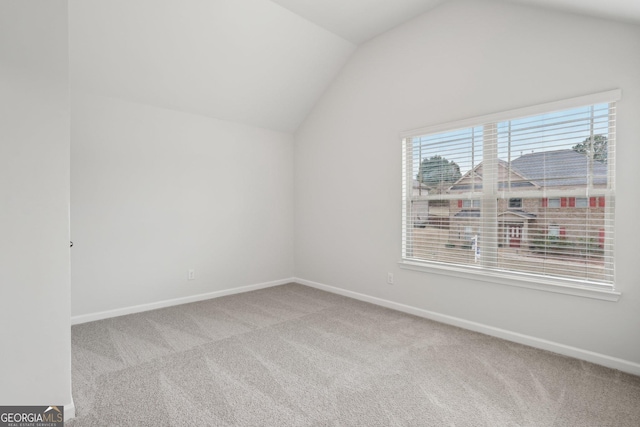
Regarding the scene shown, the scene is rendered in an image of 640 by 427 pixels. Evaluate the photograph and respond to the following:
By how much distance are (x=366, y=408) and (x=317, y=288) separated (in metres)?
2.82

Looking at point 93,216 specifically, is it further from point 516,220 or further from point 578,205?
point 578,205

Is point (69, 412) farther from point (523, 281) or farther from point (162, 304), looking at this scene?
point (523, 281)

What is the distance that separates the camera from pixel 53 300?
1755mm

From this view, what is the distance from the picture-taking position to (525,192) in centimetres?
279

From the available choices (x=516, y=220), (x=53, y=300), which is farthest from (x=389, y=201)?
(x=53, y=300)

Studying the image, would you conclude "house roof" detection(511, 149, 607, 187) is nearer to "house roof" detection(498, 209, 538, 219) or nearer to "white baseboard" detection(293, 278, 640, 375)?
"house roof" detection(498, 209, 538, 219)

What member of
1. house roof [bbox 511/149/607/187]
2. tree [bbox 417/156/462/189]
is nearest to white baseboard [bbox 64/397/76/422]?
tree [bbox 417/156/462/189]

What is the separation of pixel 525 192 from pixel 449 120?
1003 millimetres

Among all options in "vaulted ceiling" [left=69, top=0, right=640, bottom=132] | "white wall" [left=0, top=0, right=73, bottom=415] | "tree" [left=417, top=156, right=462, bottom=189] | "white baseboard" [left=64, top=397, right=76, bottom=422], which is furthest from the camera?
"tree" [left=417, top=156, right=462, bottom=189]

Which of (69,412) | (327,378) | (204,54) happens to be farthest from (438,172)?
(69,412)

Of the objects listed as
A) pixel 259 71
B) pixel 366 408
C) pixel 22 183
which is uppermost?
pixel 259 71

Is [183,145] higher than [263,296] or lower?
higher

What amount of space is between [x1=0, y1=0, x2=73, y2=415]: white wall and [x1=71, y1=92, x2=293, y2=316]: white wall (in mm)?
1798

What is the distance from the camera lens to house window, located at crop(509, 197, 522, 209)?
2834mm
